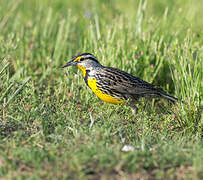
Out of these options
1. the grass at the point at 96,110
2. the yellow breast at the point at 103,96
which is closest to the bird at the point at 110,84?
the yellow breast at the point at 103,96

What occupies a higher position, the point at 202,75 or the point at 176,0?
the point at 176,0

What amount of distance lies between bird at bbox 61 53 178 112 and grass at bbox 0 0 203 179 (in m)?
0.15

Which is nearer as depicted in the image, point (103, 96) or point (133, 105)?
point (103, 96)

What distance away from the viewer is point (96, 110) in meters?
4.82

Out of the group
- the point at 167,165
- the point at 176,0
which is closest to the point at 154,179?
the point at 167,165

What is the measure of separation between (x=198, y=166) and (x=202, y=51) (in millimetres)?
2233

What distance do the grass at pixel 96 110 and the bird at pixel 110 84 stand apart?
0.15 metres

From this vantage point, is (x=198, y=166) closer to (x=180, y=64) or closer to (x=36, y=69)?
(x=180, y=64)

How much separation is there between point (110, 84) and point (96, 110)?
701mm

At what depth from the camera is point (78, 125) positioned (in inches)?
161

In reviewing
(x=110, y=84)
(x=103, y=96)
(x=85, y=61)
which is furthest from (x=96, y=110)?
(x=85, y=61)

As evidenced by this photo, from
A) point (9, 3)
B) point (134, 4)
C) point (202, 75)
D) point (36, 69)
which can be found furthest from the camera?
point (134, 4)

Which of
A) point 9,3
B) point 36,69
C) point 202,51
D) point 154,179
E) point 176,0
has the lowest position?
point 154,179

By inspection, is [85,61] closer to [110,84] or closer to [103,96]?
[110,84]
